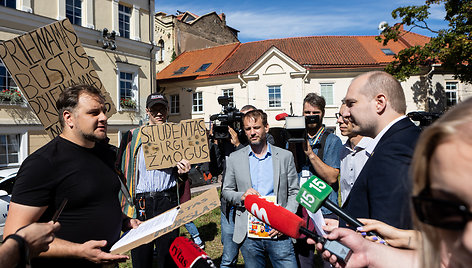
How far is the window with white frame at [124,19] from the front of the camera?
56.9 ft

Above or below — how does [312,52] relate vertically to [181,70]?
above

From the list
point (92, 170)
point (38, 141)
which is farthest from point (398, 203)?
point (38, 141)

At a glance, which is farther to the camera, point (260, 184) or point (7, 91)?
point (7, 91)

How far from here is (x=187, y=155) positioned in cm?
370

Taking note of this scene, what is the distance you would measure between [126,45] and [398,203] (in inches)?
695

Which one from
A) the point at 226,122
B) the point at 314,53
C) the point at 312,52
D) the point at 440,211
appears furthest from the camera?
the point at 312,52

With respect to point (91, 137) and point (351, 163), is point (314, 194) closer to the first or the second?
point (351, 163)

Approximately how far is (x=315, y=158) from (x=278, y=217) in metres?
1.42

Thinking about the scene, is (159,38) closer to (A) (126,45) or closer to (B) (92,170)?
(A) (126,45)

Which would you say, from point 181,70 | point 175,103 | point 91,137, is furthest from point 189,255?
point 181,70

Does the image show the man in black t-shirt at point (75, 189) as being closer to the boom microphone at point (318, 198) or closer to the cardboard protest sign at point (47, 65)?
the cardboard protest sign at point (47, 65)

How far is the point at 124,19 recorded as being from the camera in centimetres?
1756

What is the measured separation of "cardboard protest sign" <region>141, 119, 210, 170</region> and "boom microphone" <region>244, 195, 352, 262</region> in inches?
49.6

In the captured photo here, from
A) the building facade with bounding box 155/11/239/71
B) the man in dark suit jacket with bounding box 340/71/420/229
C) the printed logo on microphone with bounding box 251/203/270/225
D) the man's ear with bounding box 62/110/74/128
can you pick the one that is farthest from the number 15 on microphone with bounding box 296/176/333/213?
the building facade with bounding box 155/11/239/71
